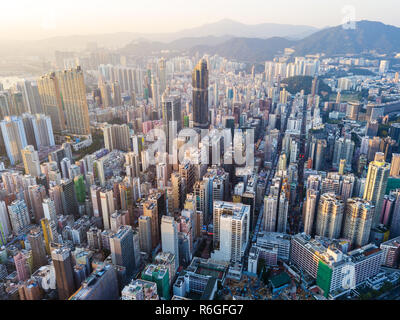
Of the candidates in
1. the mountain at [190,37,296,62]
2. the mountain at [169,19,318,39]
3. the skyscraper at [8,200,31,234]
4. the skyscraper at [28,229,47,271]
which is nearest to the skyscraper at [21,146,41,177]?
the skyscraper at [8,200,31,234]

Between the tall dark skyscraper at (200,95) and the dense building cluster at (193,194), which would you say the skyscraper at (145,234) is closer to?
the dense building cluster at (193,194)

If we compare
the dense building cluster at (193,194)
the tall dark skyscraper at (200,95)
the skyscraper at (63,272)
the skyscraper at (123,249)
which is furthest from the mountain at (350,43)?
the skyscraper at (63,272)

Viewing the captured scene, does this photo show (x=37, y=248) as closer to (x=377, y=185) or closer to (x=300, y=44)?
(x=377, y=185)

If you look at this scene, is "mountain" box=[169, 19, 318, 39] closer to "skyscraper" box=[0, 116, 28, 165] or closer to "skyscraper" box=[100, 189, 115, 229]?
"skyscraper" box=[100, 189, 115, 229]

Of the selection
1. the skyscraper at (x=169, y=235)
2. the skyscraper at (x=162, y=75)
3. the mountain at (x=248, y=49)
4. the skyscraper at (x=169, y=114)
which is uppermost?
the mountain at (x=248, y=49)

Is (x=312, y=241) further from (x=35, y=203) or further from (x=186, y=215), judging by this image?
(x=35, y=203)
